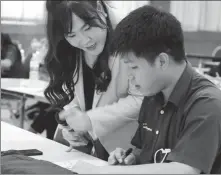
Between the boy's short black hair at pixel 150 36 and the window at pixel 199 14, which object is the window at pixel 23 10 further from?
the boy's short black hair at pixel 150 36

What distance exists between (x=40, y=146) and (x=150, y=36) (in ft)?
2.89

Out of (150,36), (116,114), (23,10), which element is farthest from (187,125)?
(23,10)

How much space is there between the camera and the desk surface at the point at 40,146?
1.67 meters

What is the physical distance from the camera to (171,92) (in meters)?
1.23

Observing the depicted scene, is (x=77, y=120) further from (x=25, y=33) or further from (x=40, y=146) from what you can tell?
(x=25, y=33)

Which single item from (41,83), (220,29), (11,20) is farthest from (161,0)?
(41,83)

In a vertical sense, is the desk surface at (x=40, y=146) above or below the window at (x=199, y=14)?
below

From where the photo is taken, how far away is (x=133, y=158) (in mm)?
1438

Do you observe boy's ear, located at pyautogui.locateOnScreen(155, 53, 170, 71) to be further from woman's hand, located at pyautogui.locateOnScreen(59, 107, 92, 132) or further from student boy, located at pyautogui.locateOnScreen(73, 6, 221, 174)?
woman's hand, located at pyautogui.locateOnScreen(59, 107, 92, 132)

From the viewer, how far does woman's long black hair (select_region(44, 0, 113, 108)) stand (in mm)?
1778

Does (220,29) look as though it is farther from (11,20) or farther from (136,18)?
(136,18)

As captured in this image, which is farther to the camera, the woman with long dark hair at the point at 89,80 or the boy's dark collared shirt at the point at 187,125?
the woman with long dark hair at the point at 89,80

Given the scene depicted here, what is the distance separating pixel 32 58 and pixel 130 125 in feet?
10.0

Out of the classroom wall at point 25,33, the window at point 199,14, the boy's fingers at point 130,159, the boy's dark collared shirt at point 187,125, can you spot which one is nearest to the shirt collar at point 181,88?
the boy's dark collared shirt at point 187,125
